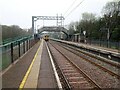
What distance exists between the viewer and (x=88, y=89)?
11.1 metres

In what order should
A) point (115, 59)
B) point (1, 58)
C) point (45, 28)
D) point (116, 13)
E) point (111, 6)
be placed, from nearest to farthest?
point (1, 58) < point (115, 59) < point (116, 13) < point (111, 6) < point (45, 28)

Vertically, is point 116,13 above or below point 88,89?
above

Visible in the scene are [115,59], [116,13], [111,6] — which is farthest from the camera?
[111,6]

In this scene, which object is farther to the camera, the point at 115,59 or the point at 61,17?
the point at 61,17

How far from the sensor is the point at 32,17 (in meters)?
98.9

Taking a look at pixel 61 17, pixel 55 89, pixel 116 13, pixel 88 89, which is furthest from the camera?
pixel 61 17

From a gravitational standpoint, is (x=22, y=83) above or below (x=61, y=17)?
below

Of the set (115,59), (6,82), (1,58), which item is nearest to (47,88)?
(6,82)

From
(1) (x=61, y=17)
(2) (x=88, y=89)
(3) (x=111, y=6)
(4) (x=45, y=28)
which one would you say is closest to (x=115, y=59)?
(2) (x=88, y=89)

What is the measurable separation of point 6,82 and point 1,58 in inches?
145

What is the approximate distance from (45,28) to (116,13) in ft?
143

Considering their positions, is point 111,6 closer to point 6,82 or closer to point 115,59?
point 115,59

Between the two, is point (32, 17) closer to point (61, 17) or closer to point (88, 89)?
point (61, 17)

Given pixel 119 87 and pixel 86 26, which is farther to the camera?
pixel 86 26
